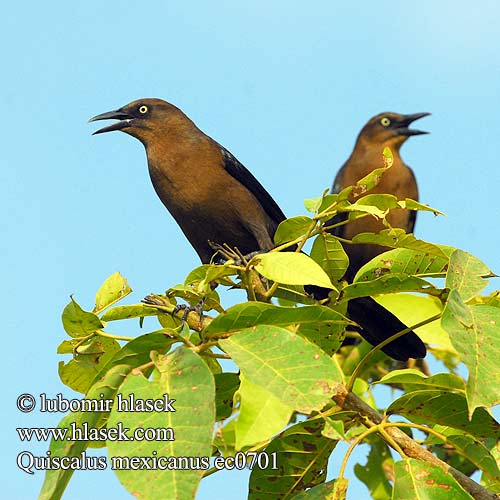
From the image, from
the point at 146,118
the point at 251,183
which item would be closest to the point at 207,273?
the point at 251,183

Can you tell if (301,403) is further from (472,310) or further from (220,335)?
(472,310)

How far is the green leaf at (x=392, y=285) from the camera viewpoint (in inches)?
84.7

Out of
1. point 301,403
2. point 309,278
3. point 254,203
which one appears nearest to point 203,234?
point 254,203

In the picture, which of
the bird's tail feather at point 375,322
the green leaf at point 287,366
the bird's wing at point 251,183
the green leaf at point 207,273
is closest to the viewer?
the green leaf at point 287,366

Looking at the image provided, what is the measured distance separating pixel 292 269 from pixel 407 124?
5.92m

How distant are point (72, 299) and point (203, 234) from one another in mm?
2563

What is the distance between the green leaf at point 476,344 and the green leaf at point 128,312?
834mm

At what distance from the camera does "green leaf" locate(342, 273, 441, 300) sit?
215 centimetres

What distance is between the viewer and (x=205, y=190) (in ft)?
15.5

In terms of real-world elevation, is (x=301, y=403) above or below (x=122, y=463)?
above

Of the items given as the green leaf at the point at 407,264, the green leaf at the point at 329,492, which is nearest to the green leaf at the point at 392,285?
the green leaf at the point at 407,264

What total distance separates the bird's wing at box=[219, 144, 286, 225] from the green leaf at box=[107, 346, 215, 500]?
10.8ft

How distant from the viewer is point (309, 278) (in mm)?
1955

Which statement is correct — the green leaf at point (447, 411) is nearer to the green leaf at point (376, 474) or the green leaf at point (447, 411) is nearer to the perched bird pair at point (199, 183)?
the green leaf at point (376, 474)
